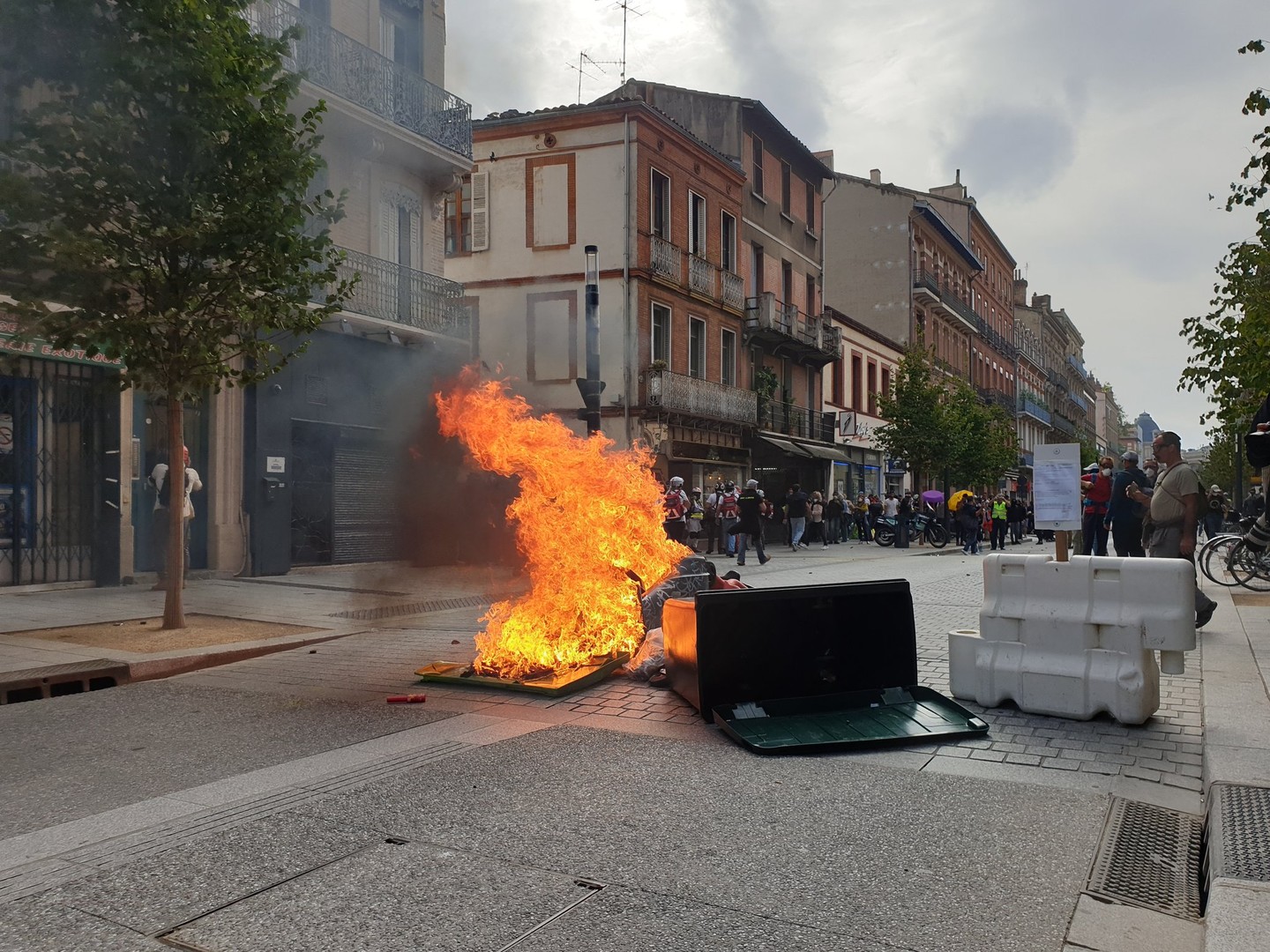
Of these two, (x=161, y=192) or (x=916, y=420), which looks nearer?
(x=161, y=192)

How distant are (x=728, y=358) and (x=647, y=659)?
2444 cm

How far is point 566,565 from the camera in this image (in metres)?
7.16

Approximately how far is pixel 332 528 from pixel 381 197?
5.86 metres

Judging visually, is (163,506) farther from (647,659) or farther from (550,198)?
(550,198)

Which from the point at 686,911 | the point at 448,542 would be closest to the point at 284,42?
the point at 448,542

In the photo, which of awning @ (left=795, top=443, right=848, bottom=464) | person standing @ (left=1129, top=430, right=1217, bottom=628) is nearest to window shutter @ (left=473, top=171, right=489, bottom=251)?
awning @ (left=795, top=443, right=848, bottom=464)

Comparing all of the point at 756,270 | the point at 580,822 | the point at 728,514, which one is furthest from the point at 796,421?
the point at 580,822

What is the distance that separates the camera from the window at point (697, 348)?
93.3 ft

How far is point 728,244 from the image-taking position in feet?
100

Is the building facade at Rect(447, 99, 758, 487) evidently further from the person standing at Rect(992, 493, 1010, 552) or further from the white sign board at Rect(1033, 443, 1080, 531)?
the white sign board at Rect(1033, 443, 1080, 531)

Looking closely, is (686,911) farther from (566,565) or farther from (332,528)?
(332,528)

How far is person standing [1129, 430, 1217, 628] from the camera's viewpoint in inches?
350

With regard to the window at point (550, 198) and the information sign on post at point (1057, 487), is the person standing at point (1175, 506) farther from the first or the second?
the window at point (550, 198)

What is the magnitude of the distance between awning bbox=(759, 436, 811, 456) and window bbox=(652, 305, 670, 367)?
5309mm
